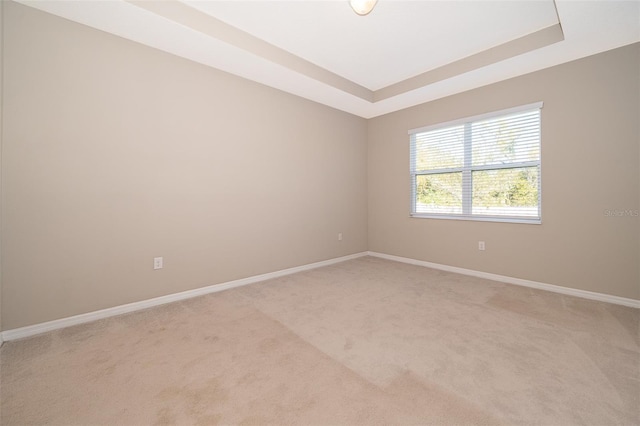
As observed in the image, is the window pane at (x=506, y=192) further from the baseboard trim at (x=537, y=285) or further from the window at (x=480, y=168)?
the baseboard trim at (x=537, y=285)

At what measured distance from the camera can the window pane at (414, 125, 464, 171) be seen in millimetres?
3867

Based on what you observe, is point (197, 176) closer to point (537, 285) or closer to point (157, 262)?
point (157, 262)

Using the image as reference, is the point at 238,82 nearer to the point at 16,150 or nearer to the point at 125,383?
the point at 16,150

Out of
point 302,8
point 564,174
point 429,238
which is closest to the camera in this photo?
point 302,8

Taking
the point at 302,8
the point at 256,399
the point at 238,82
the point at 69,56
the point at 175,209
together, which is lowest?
the point at 256,399

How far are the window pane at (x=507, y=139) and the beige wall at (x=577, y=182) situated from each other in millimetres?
116

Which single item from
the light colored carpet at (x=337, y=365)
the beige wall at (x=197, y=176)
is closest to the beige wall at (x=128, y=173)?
the beige wall at (x=197, y=176)

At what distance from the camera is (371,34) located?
9.04ft

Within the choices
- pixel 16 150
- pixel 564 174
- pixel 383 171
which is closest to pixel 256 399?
pixel 16 150

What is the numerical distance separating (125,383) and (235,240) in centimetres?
187

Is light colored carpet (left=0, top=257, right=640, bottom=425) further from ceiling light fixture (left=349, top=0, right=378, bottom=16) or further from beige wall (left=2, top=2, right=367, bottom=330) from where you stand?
ceiling light fixture (left=349, top=0, right=378, bottom=16)

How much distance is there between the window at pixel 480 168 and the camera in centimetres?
326

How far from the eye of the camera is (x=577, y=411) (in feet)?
4.34

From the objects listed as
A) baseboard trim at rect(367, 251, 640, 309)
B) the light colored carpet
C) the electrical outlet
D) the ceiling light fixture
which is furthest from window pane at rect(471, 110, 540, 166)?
the electrical outlet
